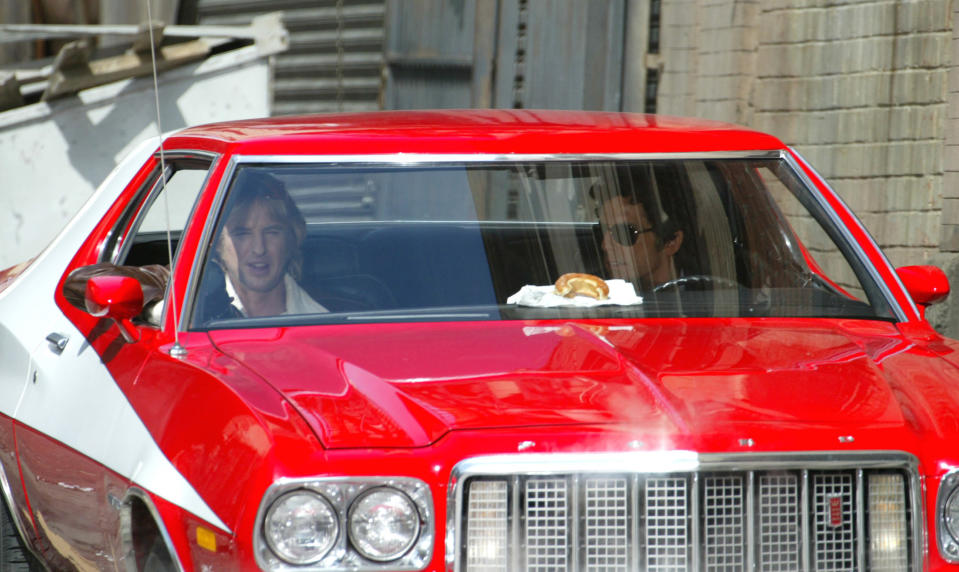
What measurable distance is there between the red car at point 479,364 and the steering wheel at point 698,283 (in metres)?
0.01

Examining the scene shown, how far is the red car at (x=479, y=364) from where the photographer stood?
2.67 meters

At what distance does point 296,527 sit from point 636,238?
1.79m

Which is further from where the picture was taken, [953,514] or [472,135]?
[472,135]

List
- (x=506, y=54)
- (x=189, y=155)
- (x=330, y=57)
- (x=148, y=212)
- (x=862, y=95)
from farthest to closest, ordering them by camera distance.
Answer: (x=330, y=57), (x=506, y=54), (x=862, y=95), (x=148, y=212), (x=189, y=155)

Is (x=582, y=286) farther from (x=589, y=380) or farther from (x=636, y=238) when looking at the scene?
(x=589, y=380)

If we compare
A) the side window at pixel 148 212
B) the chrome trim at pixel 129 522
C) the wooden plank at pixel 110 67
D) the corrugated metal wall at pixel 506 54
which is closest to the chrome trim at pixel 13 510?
the side window at pixel 148 212

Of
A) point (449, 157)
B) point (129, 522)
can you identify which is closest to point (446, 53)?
point (449, 157)

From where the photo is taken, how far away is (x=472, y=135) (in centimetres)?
391

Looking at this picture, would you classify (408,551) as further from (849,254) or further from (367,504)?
(849,254)

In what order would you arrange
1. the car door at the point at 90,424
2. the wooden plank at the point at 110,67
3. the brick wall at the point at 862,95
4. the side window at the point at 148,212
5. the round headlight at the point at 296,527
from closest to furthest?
the round headlight at the point at 296,527 < the car door at the point at 90,424 < the side window at the point at 148,212 < the brick wall at the point at 862,95 < the wooden plank at the point at 110,67

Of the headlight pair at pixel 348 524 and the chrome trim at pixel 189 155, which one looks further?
the chrome trim at pixel 189 155

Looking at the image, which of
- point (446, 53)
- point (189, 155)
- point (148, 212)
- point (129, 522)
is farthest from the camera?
point (446, 53)

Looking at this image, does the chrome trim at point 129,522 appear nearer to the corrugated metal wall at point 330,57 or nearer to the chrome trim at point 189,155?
the chrome trim at point 189,155

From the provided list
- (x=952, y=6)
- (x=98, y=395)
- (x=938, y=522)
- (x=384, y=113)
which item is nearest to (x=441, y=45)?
(x=952, y=6)
